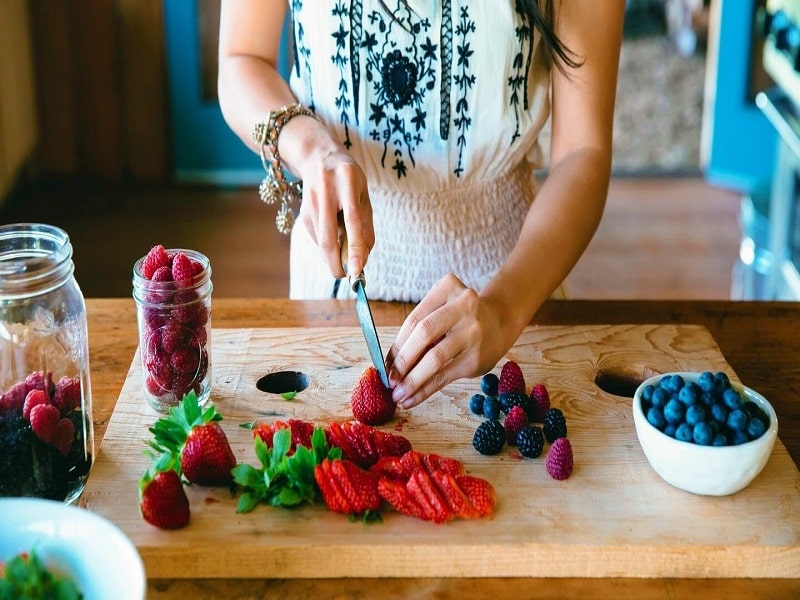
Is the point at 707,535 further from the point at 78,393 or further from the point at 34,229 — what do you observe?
the point at 34,229

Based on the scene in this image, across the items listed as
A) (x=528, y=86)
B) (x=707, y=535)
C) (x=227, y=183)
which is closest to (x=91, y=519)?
(x=707, y=535)

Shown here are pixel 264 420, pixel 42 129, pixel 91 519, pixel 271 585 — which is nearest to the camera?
pixel 91 519

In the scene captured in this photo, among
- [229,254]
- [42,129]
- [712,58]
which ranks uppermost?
[712,58]

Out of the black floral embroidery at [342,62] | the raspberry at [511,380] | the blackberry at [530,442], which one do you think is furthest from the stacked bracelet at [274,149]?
the blackberry at [530,442]

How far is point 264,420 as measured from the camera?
1269mm

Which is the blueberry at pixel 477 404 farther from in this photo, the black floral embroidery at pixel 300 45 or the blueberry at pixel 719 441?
the black floral embroidery at pixel 300 45

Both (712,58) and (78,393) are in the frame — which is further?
(712,58)

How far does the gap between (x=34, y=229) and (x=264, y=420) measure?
0.36 meters

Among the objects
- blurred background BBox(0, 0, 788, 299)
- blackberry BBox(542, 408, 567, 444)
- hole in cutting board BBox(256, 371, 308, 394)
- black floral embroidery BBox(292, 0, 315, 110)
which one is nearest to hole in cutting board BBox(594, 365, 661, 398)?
blackberry BBox(542, 408, 567, 444)

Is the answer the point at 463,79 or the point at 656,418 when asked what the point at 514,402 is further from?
the point at 463,79

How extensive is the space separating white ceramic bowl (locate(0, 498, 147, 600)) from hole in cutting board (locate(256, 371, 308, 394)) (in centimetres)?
49

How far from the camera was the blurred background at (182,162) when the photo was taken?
3973mm

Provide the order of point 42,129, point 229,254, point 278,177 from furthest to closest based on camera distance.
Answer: point 42,129 < point 229,254 < point 278,177

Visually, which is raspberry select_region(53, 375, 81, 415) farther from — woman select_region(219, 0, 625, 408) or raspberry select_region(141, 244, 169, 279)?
woman select_region(219, 0, 625, 408)
